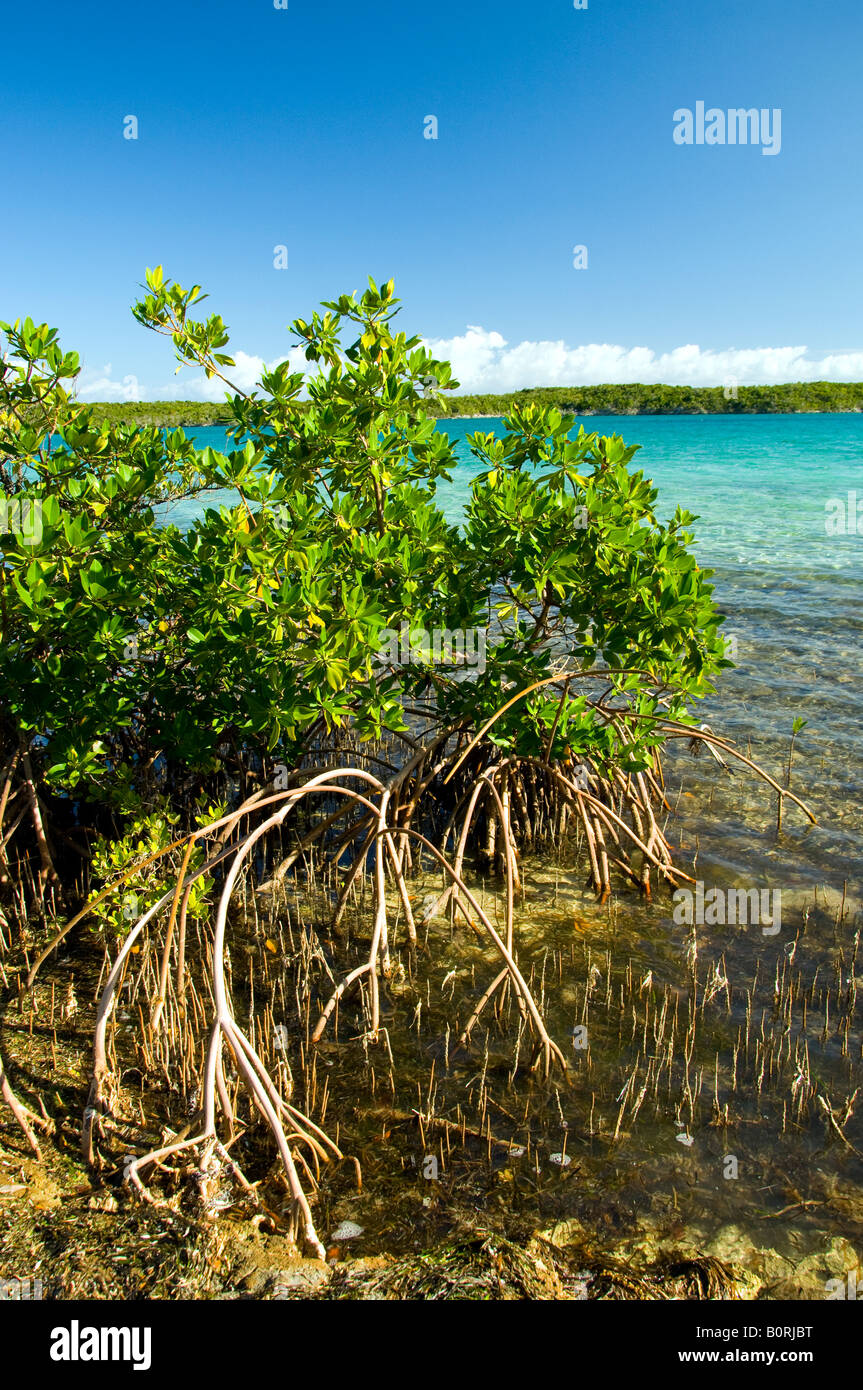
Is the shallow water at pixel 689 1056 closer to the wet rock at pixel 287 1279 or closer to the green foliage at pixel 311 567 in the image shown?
the wet rock at pixel 287 1279

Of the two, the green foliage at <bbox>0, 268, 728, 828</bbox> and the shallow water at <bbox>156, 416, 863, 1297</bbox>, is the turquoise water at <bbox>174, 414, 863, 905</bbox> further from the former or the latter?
the green foliage at <bbox>0, 268, 728, 828</bbox>

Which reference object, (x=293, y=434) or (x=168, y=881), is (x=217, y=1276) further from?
(x=293, y=434)

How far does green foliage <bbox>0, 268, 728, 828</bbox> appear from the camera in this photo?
3.66 metres

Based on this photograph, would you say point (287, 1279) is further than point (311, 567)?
No


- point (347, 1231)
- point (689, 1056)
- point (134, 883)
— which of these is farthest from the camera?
point (134, 883)

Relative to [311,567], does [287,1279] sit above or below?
below

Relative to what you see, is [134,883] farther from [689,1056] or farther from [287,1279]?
[689,1056]

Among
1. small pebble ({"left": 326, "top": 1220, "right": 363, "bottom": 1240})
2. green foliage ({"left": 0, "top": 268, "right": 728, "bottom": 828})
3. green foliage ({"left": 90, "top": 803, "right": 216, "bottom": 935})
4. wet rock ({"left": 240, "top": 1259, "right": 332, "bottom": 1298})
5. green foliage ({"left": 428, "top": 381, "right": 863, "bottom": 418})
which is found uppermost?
green foliage ({"left": 428, "top": 381, "right": 863, "bottom": 418})

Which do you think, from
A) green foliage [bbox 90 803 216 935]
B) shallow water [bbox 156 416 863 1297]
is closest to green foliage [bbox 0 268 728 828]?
green foliage [bbox 90 803 216 935]

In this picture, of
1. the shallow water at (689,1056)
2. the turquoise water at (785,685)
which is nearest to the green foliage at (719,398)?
the turquoise water at (785,685)

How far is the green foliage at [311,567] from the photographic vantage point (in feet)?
12.0

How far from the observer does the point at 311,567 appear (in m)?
3.55

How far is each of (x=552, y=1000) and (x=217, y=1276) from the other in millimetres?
1857

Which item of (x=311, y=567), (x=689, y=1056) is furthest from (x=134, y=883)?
(x=689, y=1056)
